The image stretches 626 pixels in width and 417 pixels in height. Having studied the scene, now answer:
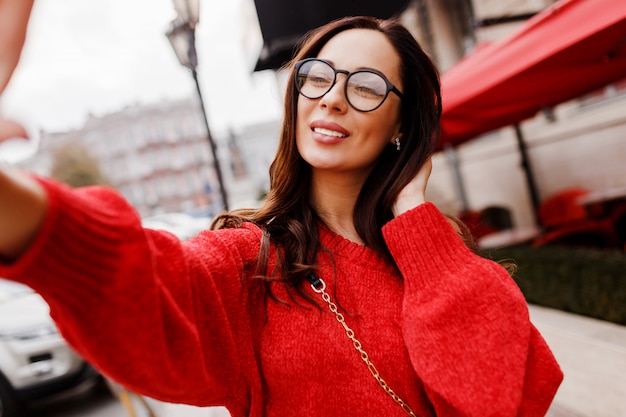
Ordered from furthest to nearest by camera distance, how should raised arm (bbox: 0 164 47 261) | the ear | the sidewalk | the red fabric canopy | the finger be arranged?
the sidewalk
the red fabric canopy
the ear
raised arm (bbox: 0 164 47 261)
the finger

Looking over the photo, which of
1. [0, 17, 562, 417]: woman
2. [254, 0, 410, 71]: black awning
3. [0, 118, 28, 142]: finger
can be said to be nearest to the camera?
[0, 118, 28, 142]: finger

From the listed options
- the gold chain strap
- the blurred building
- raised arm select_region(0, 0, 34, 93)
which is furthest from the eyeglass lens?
the blurred building

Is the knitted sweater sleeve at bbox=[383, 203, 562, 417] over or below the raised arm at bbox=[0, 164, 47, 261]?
below

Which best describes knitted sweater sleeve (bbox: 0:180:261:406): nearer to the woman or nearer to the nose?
the woman

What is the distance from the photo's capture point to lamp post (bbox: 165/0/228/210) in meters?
4.79

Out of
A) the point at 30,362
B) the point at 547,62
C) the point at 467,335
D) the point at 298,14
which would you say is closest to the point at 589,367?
the point at 547,62

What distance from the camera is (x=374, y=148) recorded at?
1.56 m

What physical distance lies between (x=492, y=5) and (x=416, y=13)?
132 inches

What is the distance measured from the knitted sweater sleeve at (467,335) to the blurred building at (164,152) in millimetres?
54750

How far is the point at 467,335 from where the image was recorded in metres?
1.21

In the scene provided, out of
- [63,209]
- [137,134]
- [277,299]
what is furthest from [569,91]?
[137,134]

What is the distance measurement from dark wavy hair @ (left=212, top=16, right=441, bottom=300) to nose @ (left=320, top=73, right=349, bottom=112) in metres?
0.19

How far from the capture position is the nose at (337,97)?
1451 mm

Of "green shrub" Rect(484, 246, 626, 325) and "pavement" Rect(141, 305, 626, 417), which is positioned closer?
"pavement" Rect(141, 305, 626, 417)
